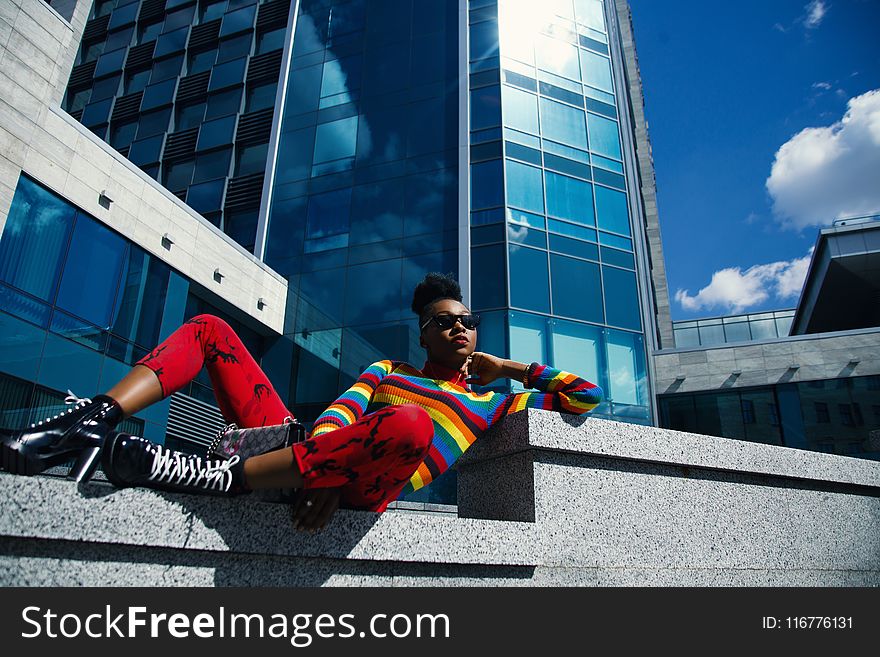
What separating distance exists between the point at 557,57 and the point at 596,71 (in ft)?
5.09

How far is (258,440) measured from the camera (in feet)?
7.76

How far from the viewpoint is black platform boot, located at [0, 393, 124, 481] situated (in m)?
1.85

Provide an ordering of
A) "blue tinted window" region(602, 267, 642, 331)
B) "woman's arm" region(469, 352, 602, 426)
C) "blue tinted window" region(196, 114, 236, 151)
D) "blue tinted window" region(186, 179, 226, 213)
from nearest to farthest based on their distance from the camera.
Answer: "woman's arm" region(469, 352, 602, 426) → "blue tinted window" region(602, 267, 642, 331) → "blue tinted window" region(186, 179, 226, 213) → "blue tinted window" region(196, 114, 236, 151)

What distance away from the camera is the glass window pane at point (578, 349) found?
16.9 metres

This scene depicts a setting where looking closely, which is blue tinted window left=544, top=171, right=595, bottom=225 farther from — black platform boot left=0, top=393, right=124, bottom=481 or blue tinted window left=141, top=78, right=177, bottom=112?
black platform boot left=0, top=393, right=124, bottom=481

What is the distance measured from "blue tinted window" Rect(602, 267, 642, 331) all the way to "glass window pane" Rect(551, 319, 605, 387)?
2.98 ft

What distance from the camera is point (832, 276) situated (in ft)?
83.5

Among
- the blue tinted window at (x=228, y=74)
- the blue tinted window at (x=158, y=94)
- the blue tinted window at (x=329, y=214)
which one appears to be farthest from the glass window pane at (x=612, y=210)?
the blue tinted window at (x=158, y=94)

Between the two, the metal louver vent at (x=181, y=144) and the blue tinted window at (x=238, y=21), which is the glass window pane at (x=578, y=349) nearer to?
the metal louver vent at (x=181, y=144)

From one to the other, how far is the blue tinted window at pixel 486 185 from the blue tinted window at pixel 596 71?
5.47 m

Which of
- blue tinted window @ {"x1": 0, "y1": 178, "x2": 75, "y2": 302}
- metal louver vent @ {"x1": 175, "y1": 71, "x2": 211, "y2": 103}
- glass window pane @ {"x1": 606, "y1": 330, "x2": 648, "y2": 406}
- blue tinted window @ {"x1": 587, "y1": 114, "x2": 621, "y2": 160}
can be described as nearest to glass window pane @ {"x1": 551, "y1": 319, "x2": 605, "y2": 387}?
glass window pane @ {"x1": 606, "y1": 330, "x2": 648, "y2": 406}

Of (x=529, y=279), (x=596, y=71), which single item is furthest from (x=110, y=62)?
(x=529, y=279)

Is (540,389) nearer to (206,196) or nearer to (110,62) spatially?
(206,196)
